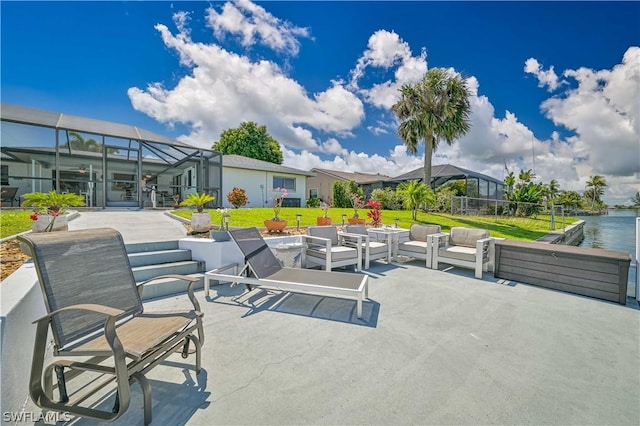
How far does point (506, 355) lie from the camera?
2.82m

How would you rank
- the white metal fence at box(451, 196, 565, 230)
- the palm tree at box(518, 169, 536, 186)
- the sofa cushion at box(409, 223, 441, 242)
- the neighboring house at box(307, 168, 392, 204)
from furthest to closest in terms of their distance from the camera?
the palm tree at box(518, 169, 536, 186) → the neighboring house at box(307, 168, 392, 204) → the white metal fence at box(451, 196, 565, 230) → the sofa cushion at box(409, 223, 441, 242)

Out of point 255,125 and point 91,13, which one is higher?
point 255,125

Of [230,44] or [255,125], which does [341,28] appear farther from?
[255,125]

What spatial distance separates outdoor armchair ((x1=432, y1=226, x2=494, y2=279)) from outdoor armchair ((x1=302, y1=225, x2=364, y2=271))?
6.25 feet

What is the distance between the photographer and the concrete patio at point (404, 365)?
202cm

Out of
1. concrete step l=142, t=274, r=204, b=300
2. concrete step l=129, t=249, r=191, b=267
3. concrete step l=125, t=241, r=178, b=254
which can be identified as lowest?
concrete step l=142, t=274, r=204, b=300

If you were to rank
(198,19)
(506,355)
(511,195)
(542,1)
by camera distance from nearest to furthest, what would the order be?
1. (506,355)
2. (542,1)
3. (198,19)
4. (511,195)

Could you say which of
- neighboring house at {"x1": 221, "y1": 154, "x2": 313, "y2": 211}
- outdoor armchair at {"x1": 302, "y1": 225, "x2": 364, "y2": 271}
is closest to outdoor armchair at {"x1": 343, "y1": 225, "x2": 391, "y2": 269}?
outdoor armchair at {"x1": 302, "y1": 225, "x2": 364, "y2": 271}

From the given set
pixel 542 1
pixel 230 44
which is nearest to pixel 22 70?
pixel 230 44

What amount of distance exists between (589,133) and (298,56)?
48.2 feet

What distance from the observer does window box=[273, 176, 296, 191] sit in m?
21.3

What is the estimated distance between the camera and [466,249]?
20.6ft

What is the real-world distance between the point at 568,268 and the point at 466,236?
1.96 m

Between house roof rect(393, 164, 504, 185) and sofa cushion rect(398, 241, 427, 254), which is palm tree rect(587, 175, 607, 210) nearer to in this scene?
house roof rect(393, 164, 504, 185)
